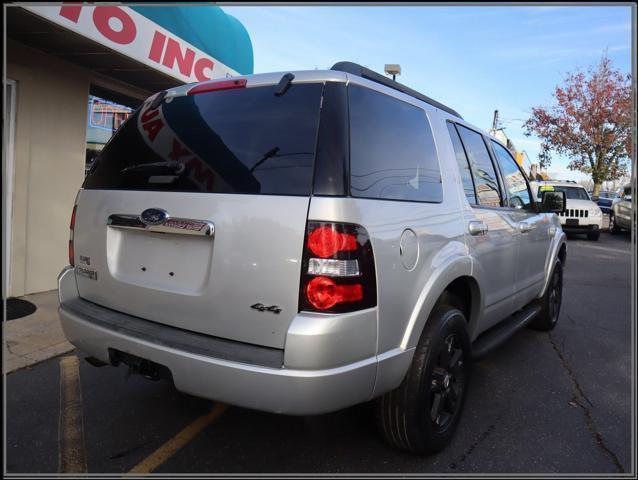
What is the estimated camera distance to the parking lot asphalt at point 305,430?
2.68 metres

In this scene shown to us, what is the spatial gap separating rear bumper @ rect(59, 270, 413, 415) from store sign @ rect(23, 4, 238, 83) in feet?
11.8

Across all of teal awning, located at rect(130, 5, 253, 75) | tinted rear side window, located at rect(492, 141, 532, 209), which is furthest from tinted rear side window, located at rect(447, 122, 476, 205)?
teal awning, located at rect(130, 5, 253, 75)

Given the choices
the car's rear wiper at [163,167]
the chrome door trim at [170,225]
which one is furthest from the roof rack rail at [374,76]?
the chrome door trim at [170,225]

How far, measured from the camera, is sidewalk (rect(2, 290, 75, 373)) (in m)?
4.04

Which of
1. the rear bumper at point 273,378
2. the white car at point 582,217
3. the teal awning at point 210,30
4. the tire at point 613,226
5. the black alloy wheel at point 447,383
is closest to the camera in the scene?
the rear bumper at point 273,378

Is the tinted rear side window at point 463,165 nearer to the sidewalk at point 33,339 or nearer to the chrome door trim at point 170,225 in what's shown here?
the chrome door trim at point 170,225

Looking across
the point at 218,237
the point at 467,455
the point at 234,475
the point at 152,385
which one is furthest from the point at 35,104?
the point at 467,455

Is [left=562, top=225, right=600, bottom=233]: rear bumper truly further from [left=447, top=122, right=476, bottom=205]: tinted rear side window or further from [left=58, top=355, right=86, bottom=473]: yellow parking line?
[left=58, top=355, right=86, bottom=473]: yellow parking line

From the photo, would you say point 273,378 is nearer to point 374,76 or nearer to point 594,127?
point 374,76

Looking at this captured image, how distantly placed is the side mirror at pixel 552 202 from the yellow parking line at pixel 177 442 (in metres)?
3.69

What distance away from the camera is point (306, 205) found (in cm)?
212

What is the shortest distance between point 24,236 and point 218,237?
4640 millimetres

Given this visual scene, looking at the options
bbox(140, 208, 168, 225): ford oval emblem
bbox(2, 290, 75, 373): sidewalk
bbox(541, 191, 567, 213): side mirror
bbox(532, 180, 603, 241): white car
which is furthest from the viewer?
bbox(532, 180, 603, 241): white car

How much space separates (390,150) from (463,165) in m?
0.99
